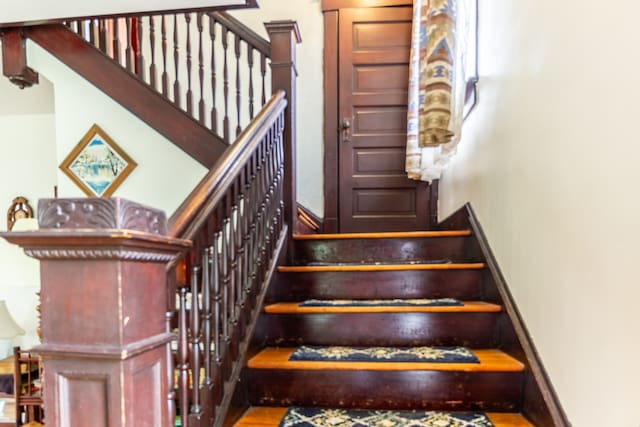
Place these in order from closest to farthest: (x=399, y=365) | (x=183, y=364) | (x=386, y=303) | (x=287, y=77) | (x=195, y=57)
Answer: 1. (x=183, y=364)
2. (x=399, y=365)
3. (x=386, y=303)
4. (x=287, y=77)
5. (x=195, y=57)

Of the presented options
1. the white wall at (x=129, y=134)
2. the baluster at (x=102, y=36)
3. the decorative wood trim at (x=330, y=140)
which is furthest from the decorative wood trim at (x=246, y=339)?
the baluster at (x=102, y=36)

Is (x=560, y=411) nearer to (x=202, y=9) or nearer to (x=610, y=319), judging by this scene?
(x=610, y=319)

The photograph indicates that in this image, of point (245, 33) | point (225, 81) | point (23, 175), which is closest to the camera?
point (245, 33)

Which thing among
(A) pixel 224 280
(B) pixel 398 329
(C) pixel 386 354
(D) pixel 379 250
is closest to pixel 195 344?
(A) pixel 224 280

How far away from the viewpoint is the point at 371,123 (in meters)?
3.28

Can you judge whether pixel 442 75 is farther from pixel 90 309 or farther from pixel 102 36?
pixel 102 36

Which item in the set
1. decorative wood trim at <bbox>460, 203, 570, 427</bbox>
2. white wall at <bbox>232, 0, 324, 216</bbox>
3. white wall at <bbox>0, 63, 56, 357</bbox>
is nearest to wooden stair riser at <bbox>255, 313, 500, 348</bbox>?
decorative wood trim at <bbox>460, 203, 570, 427</bbox>

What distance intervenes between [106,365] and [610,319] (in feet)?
3.56

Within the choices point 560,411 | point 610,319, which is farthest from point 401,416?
point 610,319

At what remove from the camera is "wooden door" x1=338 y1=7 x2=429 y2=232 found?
10.6ft

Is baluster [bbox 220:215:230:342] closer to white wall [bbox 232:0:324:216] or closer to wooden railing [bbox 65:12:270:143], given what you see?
wooden railing [bbox 65:12:270:143]

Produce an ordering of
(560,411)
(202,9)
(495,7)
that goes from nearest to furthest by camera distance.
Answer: (560,411) < (495,7) < (202,9)

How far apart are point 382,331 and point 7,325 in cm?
345

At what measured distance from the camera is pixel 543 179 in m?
1.37
